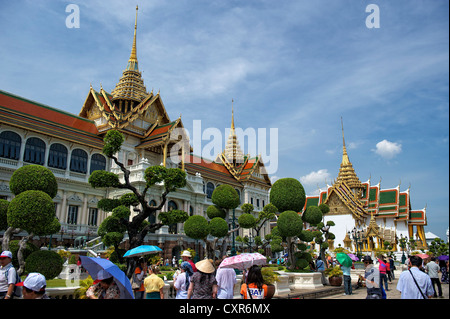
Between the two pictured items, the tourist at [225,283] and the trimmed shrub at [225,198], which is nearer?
the tourist at [225,283]

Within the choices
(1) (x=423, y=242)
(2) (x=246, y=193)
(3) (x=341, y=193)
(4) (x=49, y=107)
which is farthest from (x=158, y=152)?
(1) (x=423, y=242)

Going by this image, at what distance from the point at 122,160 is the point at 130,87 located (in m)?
9.84

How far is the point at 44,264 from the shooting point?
11602mm

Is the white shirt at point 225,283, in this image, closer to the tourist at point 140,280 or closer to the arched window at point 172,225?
the tourist at point 140,280

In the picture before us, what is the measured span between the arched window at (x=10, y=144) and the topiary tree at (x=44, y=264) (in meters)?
17.4

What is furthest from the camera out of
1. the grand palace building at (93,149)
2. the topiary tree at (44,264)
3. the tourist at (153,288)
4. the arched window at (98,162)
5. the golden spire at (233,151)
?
the golden spire at (233,151)

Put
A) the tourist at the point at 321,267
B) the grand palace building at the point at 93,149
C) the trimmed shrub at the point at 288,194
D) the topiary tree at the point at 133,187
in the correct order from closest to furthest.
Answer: the topiary tree at the point at 133,187 < the tourist at the point at 321,267 < the trimmed shrub at the point at 288,194 < the grand palace building at the point at 93,149

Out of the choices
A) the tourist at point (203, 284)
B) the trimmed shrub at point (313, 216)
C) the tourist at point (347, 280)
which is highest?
the trimmed shrub at point (313, 216)

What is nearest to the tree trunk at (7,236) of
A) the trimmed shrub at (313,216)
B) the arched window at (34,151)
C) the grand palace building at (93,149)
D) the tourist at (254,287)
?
the grand palace building at (93,149)

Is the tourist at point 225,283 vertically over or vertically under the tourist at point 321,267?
over

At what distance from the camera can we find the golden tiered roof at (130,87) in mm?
38844

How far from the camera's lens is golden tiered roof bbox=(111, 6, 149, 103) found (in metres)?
38.8

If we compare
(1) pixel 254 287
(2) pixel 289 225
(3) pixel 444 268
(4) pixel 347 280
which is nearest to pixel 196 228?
(2) pixel 289 225

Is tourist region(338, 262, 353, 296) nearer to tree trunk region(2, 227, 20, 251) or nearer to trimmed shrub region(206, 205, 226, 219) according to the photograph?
trimmed shrub region(206, 205, 226, 219)
